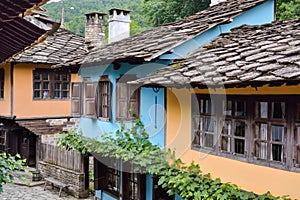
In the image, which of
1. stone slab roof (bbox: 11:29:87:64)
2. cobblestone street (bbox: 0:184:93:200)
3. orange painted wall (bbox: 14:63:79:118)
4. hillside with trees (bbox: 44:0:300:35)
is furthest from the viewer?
hillside with trees (bbox: 44:0:300:35)

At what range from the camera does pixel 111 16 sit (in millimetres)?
14219

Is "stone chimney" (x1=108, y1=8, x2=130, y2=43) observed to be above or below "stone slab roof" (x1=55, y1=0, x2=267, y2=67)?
above

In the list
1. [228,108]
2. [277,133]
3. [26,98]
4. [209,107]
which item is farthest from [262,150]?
[26,98]

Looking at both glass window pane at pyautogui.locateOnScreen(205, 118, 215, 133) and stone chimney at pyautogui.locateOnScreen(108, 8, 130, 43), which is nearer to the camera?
glass window pane at pyautogui.locateOnScreen(205, 118, 215, 133)

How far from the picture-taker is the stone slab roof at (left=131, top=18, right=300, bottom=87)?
5.63 metres

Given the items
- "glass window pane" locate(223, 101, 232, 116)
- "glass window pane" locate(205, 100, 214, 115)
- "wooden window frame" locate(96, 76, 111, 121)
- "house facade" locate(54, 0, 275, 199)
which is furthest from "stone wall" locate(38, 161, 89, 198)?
"glass window pane" locate(223, 101, 232, 116)

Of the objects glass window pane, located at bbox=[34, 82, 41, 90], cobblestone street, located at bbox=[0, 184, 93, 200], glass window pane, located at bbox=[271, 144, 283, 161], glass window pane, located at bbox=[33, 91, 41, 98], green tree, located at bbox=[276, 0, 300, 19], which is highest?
green tree, located at bbox=[276, 0, 300, 19]

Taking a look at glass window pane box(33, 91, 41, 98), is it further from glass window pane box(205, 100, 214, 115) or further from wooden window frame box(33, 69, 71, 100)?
glass window pane box(205, 100, 214, 115)

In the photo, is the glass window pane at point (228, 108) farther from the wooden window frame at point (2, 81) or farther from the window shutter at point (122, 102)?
the wooden window frame at point (2, 81)

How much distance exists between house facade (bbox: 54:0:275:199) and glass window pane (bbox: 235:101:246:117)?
2017 mm

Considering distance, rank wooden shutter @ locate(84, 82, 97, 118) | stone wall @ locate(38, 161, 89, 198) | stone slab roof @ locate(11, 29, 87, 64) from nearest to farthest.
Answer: wooden shutter @ locate(84, 82, 97, 118) < stone wall @ locate(38, 161, 89, 198) < stone slab roof @ locate(11, 29, 87, 64)

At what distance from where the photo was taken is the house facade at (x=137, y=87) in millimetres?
8875

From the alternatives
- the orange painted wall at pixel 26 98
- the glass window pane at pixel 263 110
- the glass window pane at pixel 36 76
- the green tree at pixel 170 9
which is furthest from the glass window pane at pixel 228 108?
the green tree at pixel 170 9

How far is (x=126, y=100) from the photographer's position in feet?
33.0
